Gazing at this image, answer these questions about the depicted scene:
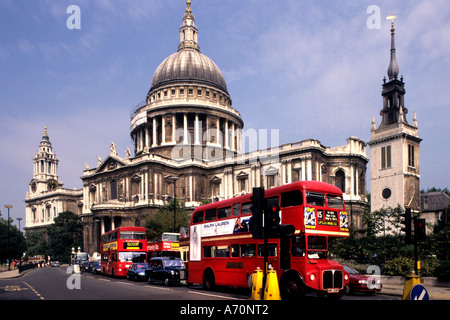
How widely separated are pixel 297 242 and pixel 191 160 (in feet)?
205

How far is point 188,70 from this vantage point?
9481 cm

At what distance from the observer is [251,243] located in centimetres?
2052

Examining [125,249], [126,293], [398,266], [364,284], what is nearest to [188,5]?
[125,249]

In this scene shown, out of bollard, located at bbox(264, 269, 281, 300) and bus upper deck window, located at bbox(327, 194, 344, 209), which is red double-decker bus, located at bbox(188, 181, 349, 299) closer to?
bus upper deck window, located at bbox(327, 194, 344, 209)

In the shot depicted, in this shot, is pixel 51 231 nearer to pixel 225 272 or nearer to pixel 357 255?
pixel 357 255

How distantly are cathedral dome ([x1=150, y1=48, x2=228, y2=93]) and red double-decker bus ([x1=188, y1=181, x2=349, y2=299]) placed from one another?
245 ft

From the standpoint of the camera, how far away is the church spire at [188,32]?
334 ft

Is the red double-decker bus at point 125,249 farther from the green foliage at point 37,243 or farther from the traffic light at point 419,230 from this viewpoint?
the green foliage at point 37,243

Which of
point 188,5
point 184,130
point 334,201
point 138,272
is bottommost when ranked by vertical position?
point 138,272

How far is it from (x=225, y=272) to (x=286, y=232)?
10.6 metres

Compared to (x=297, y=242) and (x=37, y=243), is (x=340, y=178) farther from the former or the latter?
(x=37, y=243)

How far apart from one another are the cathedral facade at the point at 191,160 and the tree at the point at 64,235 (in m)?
11.6

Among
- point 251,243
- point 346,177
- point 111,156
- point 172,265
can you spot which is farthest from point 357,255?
point 111,156

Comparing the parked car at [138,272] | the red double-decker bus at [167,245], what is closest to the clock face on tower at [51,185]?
the red double-decker bus at [167,245]
